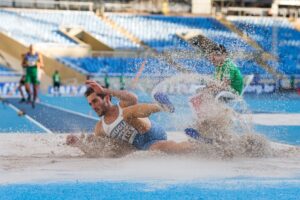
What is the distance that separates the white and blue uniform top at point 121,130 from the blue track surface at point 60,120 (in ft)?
13.7

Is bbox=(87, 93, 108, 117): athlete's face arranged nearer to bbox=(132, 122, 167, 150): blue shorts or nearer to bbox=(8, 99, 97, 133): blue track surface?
bbox=(132, 122, 167, 150): blue shorts

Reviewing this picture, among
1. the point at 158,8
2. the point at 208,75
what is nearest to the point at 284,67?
the point at 158,8

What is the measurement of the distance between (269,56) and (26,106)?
1720cm

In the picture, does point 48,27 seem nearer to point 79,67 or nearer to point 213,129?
point 79,67

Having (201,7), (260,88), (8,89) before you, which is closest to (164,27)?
(201,7)

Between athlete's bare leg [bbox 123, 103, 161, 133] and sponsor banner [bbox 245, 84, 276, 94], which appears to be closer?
athlete's bare leg [bbox 123, 103, 161, 133]

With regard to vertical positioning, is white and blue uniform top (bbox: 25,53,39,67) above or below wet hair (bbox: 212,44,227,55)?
below

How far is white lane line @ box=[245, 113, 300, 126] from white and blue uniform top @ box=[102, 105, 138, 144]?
572 centimetres

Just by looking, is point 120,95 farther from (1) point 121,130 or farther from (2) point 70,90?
(2) point 70,90

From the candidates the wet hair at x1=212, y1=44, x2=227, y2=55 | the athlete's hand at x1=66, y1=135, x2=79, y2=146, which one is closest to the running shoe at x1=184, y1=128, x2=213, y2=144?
the wet hair at x1=212, y1=44, x2=227, y2=55

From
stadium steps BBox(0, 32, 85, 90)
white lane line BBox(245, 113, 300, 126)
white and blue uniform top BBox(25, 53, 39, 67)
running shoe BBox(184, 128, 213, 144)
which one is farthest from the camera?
stadium steps BBox(0, 32, 85, 90)

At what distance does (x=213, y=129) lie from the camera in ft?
28.9

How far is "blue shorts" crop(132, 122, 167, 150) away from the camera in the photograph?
863cm

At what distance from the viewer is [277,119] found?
1591 cm
